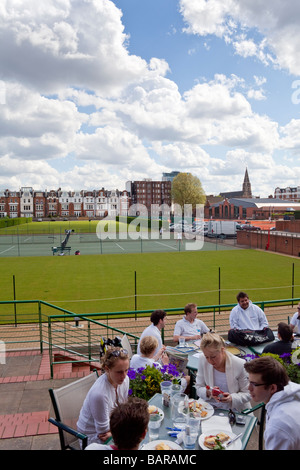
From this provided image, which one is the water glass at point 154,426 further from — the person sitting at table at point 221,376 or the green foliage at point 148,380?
the person sitting at table at point 221,376

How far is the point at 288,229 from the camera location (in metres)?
55.0

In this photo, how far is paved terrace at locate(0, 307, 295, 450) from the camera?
4465 mm

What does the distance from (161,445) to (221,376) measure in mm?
1417

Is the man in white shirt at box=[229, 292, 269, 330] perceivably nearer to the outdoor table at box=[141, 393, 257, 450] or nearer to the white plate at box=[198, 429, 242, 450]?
the outdoor table at box=[141, 393, 257, 450]

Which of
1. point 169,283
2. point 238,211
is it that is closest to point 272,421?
point 169,283

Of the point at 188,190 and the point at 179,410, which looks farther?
the point at 188,190

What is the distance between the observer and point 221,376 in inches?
168

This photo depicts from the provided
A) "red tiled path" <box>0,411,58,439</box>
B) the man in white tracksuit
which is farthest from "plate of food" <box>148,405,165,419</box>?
"red tiled path" <box>0,411,58,439</box>

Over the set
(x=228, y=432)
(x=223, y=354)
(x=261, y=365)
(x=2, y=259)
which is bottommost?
A: (x=2, y=259)

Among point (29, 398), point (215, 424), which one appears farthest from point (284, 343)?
point (29, 398)

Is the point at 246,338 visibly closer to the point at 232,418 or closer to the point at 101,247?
the point at 232,418
